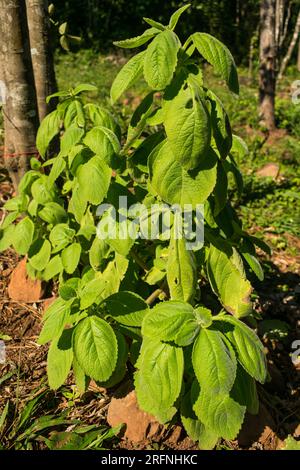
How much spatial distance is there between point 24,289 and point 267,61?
14.2 feet

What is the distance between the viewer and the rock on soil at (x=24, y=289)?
2.61 meters

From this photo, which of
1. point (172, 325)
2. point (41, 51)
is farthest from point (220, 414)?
point (41, 51)

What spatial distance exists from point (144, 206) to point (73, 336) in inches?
21.0

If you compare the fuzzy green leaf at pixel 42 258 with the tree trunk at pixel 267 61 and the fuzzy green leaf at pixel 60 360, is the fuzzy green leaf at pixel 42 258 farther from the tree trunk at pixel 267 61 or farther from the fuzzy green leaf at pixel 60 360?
the tree trunk at pixel 267 61

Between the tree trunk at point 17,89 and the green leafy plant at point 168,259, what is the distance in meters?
0.65

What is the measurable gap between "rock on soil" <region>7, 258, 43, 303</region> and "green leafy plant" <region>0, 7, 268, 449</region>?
54cm

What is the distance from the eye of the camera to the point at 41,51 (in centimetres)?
275

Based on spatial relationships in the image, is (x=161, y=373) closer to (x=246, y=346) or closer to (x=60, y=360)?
(x=246, y=346)

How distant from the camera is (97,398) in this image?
2.13 metres

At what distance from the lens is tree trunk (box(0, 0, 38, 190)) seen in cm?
239

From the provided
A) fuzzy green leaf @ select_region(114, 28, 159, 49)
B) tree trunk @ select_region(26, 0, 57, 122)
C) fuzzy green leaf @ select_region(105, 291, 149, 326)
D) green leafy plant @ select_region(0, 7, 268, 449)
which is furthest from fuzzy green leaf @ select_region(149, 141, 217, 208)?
tree trunk @ select_region(26, 0, 57, 122)

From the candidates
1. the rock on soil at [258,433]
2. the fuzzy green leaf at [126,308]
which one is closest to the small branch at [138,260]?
the fuzzy green leaf at [126,308]

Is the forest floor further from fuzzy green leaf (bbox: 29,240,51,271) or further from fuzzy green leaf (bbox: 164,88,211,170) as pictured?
fuzzy green leaf (bbox: 164,88,211,170)

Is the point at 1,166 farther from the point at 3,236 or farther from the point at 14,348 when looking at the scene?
the point at 14,348
